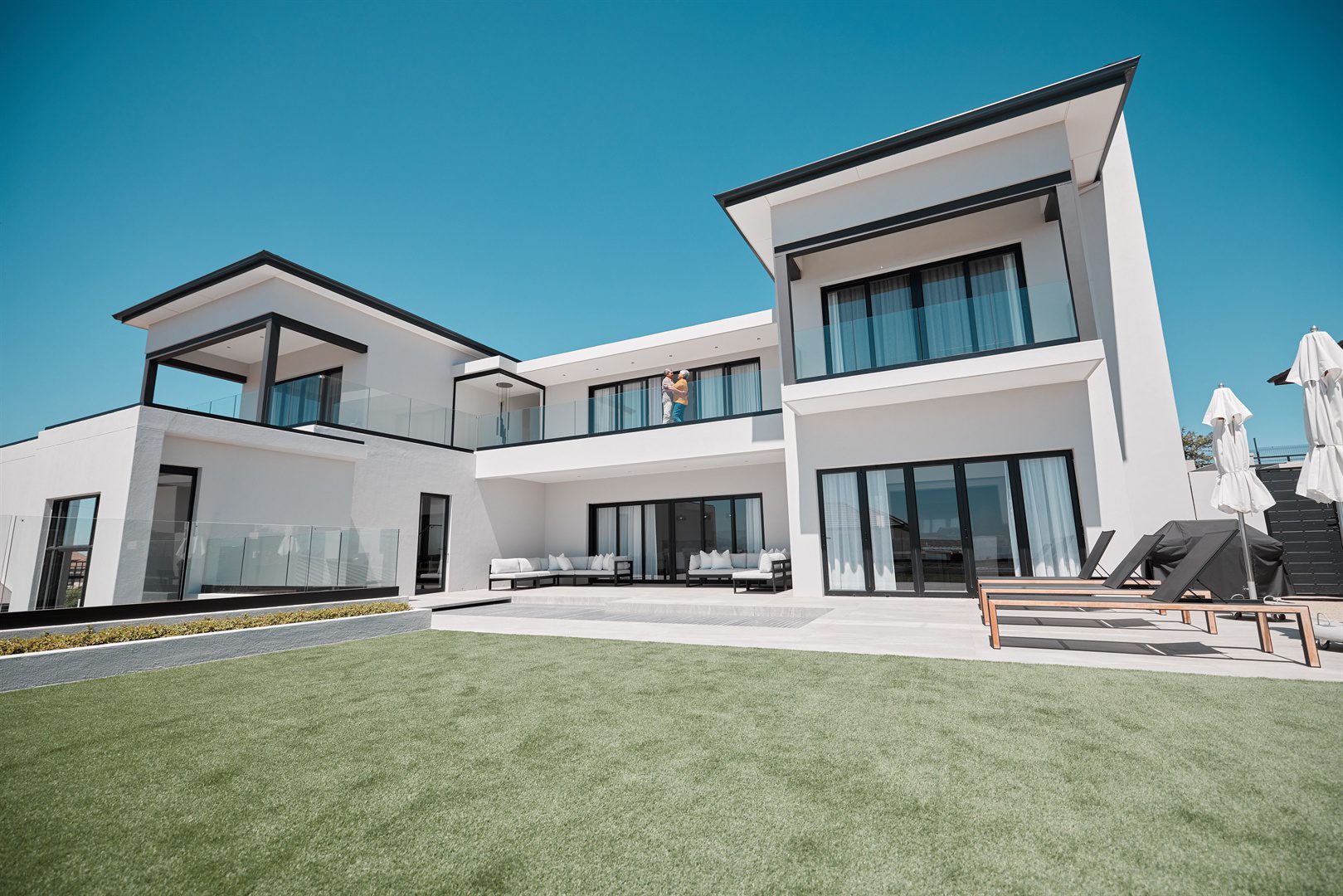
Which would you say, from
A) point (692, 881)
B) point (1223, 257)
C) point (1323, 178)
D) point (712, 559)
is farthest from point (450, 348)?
point (1223, 257)

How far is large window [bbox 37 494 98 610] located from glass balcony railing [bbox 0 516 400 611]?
0.01m

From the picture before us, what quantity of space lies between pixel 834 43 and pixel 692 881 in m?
14.6

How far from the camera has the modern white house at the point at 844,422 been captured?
8.90m

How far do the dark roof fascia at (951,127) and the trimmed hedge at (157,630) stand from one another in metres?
9.41

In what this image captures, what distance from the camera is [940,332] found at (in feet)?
32.2

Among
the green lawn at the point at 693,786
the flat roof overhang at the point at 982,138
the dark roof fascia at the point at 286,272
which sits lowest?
the green lawn at the point at 693,786

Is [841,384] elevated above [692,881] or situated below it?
above

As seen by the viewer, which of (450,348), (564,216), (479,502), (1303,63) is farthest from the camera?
(564,216)

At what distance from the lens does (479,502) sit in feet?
50.2

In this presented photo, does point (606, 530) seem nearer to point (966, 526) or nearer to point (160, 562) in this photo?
point (966, 526)

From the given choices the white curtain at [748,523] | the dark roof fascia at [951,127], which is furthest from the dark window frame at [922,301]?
the white curtain at [748,523]

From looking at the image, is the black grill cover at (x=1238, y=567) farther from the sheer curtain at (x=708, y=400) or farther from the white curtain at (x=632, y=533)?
the white curtain at (x=632, y=533)

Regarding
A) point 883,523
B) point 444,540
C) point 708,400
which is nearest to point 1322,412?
point 883,523

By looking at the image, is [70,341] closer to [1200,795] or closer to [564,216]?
[564,216]
